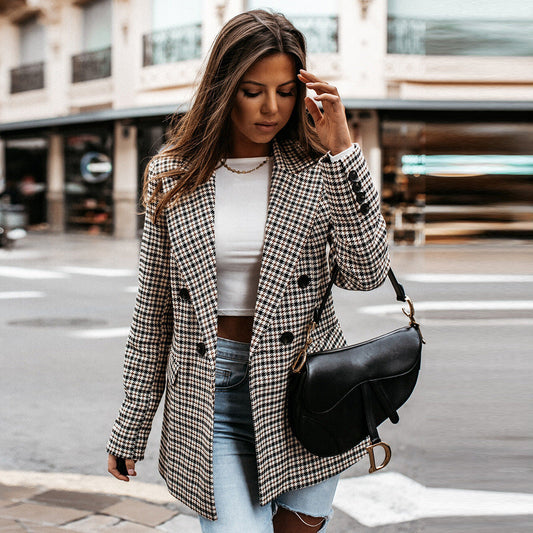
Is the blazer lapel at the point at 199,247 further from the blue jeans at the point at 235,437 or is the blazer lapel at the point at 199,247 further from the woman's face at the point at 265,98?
the woman's face at the point at 265,98

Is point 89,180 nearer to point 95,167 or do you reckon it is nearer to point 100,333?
point 95,167

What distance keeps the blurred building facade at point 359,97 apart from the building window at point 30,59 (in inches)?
55.2

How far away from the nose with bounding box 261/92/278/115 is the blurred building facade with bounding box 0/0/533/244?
14.3m

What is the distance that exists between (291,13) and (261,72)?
2151 centimetres

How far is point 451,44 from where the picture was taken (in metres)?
7.82

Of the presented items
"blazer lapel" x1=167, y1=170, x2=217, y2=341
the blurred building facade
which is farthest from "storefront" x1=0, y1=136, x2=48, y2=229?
"blazer lapel" x1=167, y1=170, x2=217, y2=341

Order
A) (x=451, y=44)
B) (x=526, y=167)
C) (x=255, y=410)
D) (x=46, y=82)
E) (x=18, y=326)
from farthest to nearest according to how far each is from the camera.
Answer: (x=46, y=82)
(x=526, y=167)
(x=18, y=326)
(x=451, y=44)
(x=255, y=410)

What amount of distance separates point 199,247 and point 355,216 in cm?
44

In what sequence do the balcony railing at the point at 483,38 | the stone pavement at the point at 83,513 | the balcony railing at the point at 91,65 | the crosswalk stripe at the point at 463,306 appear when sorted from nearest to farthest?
the stone pavement at the point at 83,513 → the crosswalk stripe at the point at 463,306 → the balcony railing at the point at 483,38 → the balcony railing at the point at 91,65

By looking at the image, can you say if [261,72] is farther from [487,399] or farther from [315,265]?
[487,399]

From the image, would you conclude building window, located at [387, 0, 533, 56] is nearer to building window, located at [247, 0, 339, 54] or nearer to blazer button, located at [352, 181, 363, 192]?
building window, located at [247, 0, 339, 54]

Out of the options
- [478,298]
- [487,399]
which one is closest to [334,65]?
[478,298]

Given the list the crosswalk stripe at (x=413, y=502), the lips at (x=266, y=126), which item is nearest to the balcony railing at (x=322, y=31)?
the crosswalk stripe at (x=413, y=502)

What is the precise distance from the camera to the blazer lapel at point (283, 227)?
1991 millimetres
